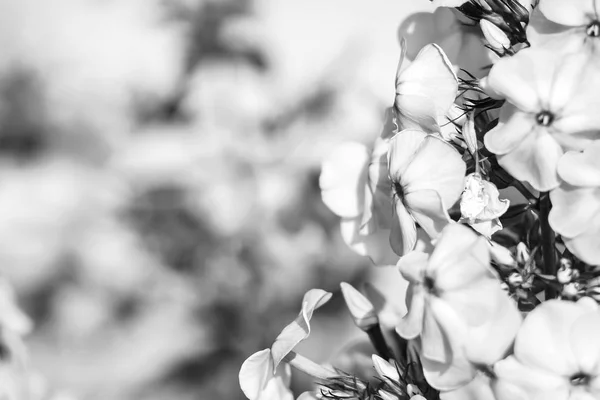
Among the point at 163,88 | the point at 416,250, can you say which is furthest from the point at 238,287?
the point at 416,250

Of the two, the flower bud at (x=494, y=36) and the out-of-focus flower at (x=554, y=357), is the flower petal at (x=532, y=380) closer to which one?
the out-of-focus flower at (x=554, y=357)

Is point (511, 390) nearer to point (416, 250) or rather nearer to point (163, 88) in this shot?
point (416, 250)

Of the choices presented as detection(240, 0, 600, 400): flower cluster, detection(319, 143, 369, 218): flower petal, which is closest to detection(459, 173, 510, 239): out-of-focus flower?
detection(240, 0, 600, 400): flower cluster

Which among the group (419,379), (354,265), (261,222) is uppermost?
(419,379)

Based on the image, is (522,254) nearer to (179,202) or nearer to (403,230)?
(403,230)

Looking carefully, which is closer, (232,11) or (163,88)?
(232,11)

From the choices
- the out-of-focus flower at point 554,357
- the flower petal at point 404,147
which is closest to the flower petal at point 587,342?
the out-of-focus flower at point 554,357

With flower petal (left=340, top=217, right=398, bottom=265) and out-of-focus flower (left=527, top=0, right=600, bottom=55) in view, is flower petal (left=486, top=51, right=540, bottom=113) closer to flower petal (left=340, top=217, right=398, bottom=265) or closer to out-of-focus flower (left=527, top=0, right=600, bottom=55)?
out-of-focus flower (left=527, top=0, right=600, bottom=55)

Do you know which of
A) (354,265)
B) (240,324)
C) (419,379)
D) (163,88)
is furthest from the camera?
(163,88)
